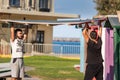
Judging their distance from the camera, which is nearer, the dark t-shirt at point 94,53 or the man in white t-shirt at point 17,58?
the dark t-shirt at point 94,53

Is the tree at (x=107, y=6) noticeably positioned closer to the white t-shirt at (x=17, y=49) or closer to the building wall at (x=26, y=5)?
the building wall at (x=26, y=5)

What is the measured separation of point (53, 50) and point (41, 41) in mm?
2688

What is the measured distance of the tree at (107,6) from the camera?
3522 cm

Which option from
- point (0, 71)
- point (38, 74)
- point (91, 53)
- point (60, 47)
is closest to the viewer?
point (91, 53)

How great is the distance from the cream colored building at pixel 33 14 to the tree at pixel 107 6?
356 cm

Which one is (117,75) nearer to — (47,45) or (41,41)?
(47,45)

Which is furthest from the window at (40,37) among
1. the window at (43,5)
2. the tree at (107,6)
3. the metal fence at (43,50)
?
the tree at (107,6)

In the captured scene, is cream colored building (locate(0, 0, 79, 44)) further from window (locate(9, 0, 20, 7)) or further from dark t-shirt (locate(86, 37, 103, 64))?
dark t-shirt (locate(86, 37, 103, 64))

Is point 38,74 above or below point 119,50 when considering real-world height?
below

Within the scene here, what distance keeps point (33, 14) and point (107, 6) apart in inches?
251

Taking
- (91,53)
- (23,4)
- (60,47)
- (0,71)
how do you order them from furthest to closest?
(23,4) < (60,47) < (0,71) < (91,53)

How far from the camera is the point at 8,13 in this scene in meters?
36.5

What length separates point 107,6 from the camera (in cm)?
3647

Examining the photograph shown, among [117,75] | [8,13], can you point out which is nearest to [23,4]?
[8,13]
